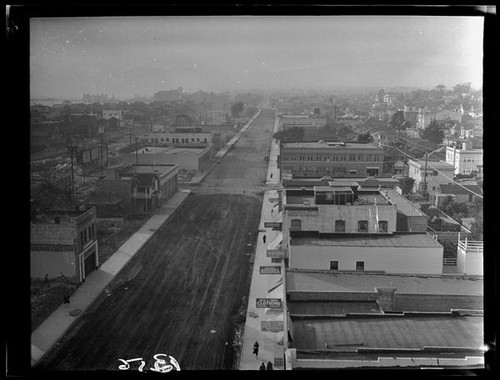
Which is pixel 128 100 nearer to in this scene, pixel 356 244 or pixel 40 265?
pixel 40 265

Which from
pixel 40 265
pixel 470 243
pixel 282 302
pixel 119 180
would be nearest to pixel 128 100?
pixel 119 180

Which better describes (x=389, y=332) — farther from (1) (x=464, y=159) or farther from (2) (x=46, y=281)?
(2) (x=46, y=281)

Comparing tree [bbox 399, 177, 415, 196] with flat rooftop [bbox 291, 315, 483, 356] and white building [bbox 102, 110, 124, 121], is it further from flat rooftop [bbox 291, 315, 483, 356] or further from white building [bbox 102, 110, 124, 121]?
white building [bbox 102, 110, 124, 121]

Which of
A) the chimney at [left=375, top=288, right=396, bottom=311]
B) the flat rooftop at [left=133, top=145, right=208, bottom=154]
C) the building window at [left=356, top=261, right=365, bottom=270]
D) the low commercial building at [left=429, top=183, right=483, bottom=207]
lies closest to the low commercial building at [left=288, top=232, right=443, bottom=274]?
the building window at [left=356, top=261, right=365, bottom=270]

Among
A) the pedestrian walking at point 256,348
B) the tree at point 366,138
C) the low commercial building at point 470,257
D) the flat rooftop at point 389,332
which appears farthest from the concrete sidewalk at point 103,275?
the low commercial building at point 470,257

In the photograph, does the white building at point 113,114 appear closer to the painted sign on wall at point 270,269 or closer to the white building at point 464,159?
the painted sign on wall at point 270,269

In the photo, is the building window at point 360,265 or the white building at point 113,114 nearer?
the white building at point 113,114

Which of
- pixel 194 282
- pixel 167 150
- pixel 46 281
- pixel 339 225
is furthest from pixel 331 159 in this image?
pixel 46 281
